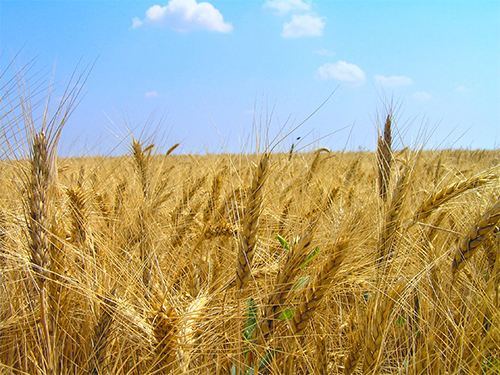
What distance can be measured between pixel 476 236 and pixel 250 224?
A: 0.99m

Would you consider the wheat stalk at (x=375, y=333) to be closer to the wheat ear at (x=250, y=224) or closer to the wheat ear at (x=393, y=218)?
the wheat ear at (x=393, y=218)

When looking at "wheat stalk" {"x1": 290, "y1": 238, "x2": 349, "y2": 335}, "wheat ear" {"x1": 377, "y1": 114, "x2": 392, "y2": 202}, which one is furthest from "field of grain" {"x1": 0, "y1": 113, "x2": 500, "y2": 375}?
"wheat ear" {"x1": 377, "y1": 114, "x2": 392, "y2": 202}

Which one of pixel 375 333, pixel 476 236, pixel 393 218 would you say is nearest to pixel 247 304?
pixel 375 333

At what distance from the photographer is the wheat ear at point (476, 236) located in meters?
1.38

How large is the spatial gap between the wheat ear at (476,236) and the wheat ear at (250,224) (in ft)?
3.00

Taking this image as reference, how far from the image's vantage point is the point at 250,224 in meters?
1.33

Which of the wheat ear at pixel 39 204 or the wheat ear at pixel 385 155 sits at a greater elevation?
the wheat ear at pixel 385 155

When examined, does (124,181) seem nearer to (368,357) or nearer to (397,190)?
(397,190)

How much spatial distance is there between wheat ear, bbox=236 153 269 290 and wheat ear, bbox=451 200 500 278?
3.00ft

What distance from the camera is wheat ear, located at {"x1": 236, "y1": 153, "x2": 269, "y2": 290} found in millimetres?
1320

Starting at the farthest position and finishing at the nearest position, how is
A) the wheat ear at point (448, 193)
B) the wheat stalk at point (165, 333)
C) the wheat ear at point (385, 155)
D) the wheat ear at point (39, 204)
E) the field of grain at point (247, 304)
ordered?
1. the wheat ear at point (385, 155)
2. the wheat ear at point (448, 193)
3. the wheat ear at point (39, 204)
4. the field of grain at point (247, 304)
5. the wheat stalk at point (165, 333)

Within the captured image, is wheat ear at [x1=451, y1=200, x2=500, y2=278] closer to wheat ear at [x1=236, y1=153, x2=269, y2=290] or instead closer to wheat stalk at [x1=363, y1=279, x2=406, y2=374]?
wheat stalk at [x1=363, y1=279, x2=406, y2=374]

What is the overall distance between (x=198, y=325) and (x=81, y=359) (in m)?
0.62

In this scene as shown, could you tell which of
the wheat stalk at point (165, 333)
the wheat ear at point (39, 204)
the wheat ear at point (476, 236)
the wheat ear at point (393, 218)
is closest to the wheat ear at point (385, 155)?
the wheat ear at point (393, 218)
